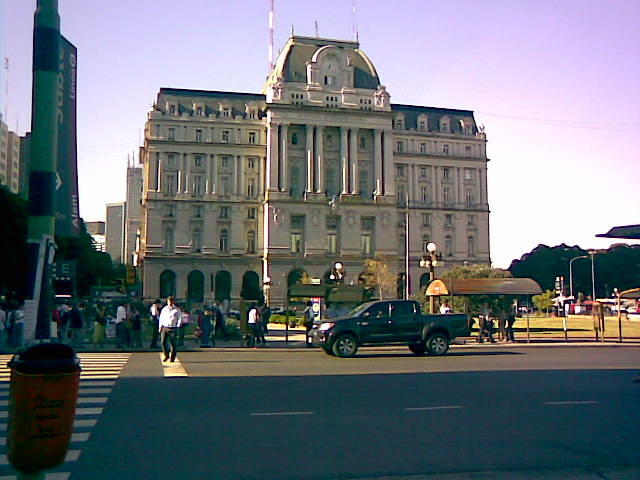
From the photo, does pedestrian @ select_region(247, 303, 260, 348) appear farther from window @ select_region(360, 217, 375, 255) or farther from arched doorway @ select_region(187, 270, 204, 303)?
window @ select_region(360, 217, 375, 255)

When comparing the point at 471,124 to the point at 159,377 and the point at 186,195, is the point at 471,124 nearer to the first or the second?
the point at 186,195

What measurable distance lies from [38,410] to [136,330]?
2381cm

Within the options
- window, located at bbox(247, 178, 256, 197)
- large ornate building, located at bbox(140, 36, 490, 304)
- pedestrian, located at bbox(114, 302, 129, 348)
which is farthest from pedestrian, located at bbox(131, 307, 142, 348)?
window, located at bbox(247, 178, 256, 197)

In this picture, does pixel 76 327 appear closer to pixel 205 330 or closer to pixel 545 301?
pixel 205 330

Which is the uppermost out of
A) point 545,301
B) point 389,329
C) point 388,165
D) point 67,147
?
point 388,165

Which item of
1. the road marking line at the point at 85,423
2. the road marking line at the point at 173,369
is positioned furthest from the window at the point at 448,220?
the road marking line at the point at 85,423

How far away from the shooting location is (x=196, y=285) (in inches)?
3366

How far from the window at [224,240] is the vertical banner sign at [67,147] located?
60341 millimetres

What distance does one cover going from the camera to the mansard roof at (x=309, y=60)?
86812 millimetres

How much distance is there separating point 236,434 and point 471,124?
310 ft

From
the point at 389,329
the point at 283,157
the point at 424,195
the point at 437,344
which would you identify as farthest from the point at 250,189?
the point at 389,329

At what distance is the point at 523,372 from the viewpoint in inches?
692

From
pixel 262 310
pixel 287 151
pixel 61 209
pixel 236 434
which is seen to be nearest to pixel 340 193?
pixel 287 151

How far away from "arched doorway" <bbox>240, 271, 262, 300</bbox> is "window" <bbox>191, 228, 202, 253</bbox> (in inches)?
265
